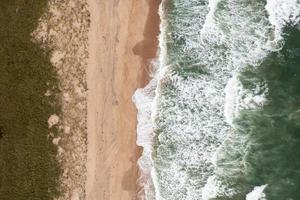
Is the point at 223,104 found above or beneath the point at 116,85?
beneath

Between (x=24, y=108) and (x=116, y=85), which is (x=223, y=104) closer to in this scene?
(x=116, y=85)

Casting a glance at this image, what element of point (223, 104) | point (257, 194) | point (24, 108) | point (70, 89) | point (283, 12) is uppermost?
point (283, 12)

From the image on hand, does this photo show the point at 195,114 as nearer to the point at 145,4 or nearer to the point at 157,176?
the point at 157,176

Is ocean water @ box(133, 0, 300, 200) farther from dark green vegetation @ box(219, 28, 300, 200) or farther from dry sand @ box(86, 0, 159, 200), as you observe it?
dry sand @ box(86, 0, 159, 200)

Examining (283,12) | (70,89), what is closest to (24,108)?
(70,89)

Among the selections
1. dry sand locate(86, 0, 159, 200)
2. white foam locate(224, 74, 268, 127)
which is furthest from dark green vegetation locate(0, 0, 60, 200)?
white foam locate(224, 74, 268, 127)

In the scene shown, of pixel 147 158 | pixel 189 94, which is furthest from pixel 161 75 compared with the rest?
pixel 147 158

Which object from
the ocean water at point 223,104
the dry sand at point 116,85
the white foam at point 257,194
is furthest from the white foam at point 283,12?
the white foam at point 257,194
